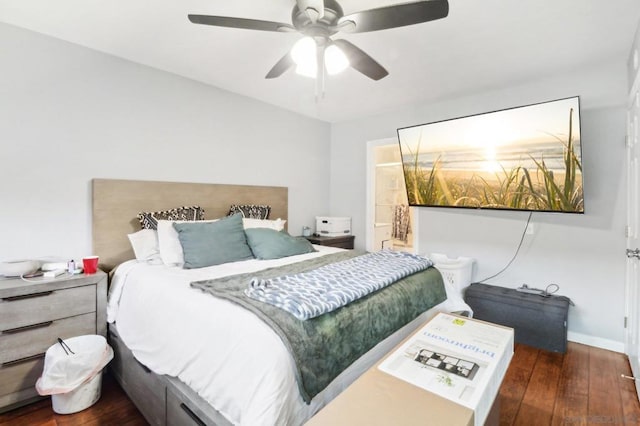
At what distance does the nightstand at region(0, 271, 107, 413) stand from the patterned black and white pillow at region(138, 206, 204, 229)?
0.62 m

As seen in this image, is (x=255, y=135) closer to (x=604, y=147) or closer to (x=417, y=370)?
(x=417, y=370)

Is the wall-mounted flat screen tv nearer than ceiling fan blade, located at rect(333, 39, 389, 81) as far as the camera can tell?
No

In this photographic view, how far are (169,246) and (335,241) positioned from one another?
220cm

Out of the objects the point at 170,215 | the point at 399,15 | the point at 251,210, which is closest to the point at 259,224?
the point at 251,210

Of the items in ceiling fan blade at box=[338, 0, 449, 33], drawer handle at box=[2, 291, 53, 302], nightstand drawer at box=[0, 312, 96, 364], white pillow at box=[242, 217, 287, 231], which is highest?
ceiling fan blade at box=[338, 0, 449, 33]

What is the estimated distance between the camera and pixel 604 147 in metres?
2.72

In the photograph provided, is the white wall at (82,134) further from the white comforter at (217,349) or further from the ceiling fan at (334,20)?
the ceiling fan at (334,20)

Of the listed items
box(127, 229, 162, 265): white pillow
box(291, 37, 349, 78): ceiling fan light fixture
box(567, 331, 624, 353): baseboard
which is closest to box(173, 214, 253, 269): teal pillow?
box(127, 229, 162, 265): white pillow

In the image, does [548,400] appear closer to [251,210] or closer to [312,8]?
[312,8]

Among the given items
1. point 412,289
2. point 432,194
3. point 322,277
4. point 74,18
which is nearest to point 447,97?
point 432,194

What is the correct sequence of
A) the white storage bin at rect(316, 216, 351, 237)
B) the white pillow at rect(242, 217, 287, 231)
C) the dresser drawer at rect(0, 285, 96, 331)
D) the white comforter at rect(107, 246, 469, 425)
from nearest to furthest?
the white comforter at rect(107, 246, 469, 425) → the dresser drawer at rect(0, 285, 96, 331) → the white pillow at rect(242, 217, 287, 231) → the white storage bin at rect(316, 216, 351, 237)

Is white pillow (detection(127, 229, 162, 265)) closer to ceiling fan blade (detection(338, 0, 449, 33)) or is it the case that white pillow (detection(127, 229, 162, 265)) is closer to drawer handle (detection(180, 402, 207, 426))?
drawer handle (detection(180, 402, 207, 426))

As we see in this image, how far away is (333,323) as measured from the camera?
1391 mm

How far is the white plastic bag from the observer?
1812 mm
